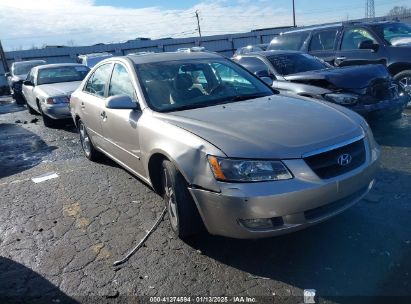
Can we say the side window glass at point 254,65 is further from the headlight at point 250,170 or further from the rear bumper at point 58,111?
the headlight at point 250,170

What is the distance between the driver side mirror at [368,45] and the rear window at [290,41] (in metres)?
1.38

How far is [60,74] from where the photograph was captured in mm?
10758

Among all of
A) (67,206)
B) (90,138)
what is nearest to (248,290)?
(67,206)

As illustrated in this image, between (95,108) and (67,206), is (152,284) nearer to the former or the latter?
(67,206)

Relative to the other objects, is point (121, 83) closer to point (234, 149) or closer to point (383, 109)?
point (234, 149)

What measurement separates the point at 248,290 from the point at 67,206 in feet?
9.00

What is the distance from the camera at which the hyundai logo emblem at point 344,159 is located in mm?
2973

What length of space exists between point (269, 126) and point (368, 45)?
6090 millimetres

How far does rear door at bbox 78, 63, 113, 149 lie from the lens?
498 cm

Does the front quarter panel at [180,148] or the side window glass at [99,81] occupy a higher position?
the side window glass at [99,81]

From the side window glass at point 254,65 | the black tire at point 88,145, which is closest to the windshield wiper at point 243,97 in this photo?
the black tire at point 88,145

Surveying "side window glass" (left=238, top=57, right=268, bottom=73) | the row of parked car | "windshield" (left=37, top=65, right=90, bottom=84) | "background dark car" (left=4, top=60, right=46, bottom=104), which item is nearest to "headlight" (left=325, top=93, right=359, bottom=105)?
the row of parked car

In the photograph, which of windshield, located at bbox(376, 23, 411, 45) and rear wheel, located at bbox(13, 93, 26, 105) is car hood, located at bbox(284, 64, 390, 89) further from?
rear wheel, located at bbox(13, 93, 26, 105)

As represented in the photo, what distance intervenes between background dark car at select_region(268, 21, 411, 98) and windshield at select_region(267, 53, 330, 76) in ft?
4.81
